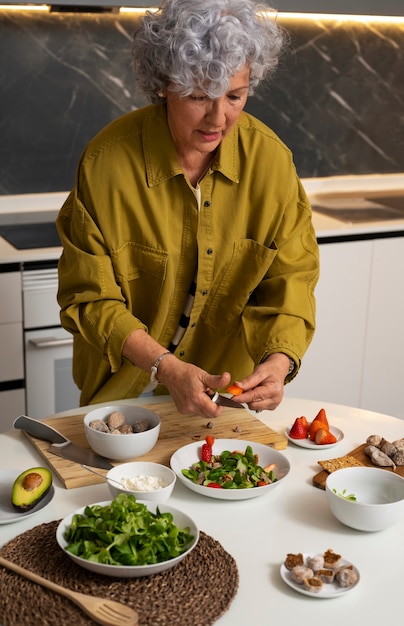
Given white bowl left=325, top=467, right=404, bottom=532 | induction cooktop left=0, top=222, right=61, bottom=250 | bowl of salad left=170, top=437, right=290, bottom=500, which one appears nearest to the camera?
white bowl left=325, top=467, right=404, bottom=532

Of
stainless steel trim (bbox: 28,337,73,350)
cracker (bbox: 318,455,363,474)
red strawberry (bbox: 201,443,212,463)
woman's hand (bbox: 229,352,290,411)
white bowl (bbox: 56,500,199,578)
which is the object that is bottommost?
white bowl (bbox: 56,500,199,578)

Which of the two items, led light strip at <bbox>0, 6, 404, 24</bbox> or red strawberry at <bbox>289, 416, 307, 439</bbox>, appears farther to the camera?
led light strip at <bbox>0, 6, 404, 24</bbox>

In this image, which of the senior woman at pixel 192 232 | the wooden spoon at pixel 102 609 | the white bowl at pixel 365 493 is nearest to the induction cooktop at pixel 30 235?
the senior woman at pixel 192 232

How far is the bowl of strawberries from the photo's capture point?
5.71 ft

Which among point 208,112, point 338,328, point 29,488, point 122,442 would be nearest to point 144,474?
point 122,442

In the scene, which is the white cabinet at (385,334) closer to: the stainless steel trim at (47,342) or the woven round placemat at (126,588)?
the stainless steel trim at (47,342)

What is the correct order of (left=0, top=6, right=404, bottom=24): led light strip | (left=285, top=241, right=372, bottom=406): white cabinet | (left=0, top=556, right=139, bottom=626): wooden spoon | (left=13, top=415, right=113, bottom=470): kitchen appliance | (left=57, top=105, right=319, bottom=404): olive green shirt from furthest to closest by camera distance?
→ (left=285, top=241, right=372, bottom=406): white cabinet
(left=0, top=6, right=404, bottom=24): led light strip
(left=57, top=105, right=319, bottom=404): olive green shirt
(left=13, top=415, right=113, bottom=470): kitchen appliance
(left=0, top=556, right=139, bottom=626): wooden spoon

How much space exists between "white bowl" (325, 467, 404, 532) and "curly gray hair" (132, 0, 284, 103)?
727mm

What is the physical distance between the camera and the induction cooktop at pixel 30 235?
9.56 feet

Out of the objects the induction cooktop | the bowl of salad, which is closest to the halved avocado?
the bowl of salad

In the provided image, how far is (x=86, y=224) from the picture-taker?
1.87 metres

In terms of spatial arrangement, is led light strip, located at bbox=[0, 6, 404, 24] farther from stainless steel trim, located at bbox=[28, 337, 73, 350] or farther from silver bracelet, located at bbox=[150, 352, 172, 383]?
silver bracelet, located at bbox=[150, 352, 172, 383]

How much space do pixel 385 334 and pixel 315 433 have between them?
1850 millimetres

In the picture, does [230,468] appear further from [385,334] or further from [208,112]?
[385,334]
